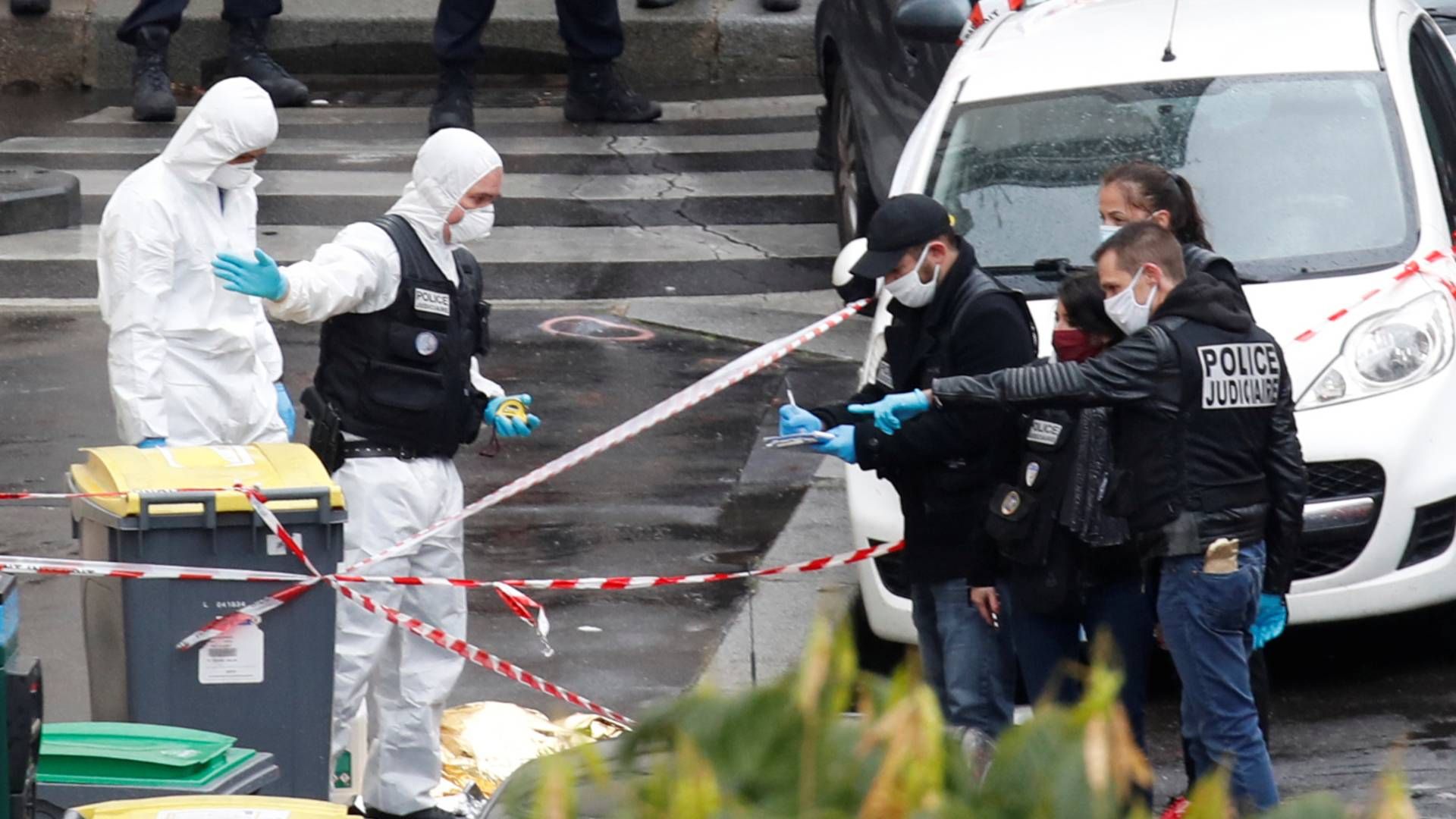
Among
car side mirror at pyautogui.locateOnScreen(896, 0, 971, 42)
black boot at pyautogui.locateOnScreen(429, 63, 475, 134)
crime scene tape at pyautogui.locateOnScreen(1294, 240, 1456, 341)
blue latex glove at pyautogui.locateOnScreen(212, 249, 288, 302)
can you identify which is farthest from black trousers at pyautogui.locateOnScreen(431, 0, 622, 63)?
blue latex glove at pyautogui.locateOnScreen(212, 249, 288, 302)

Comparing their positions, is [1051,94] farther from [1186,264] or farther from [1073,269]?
[1186,264]

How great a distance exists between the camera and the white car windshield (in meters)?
6.64

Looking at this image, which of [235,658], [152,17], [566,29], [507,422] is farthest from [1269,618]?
[152,17]

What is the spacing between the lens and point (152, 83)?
1430cm

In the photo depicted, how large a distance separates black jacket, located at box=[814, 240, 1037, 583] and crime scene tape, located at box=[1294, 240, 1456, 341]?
1299mm

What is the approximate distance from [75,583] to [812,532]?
256 centimetres

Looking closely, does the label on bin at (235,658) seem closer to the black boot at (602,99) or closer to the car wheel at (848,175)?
the car wheel at (848,175)

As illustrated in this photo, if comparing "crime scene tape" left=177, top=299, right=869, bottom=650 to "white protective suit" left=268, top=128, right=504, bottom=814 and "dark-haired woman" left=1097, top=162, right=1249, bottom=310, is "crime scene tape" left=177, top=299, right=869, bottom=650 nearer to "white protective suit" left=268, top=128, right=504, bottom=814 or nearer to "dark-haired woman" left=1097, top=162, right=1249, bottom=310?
"white protective suit" left=268, top=128, right=504, bottom=814

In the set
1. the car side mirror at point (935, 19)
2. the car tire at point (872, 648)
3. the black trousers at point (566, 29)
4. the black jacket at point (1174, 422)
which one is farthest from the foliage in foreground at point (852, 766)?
the black trousers at point (566, 29)

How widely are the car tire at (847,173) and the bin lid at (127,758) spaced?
20.6 feet

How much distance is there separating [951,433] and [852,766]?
3.37 m

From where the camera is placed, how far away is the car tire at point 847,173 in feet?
35.9

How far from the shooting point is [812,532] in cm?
767

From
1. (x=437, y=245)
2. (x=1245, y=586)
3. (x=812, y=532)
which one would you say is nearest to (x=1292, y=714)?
(x=1245, y=586)
